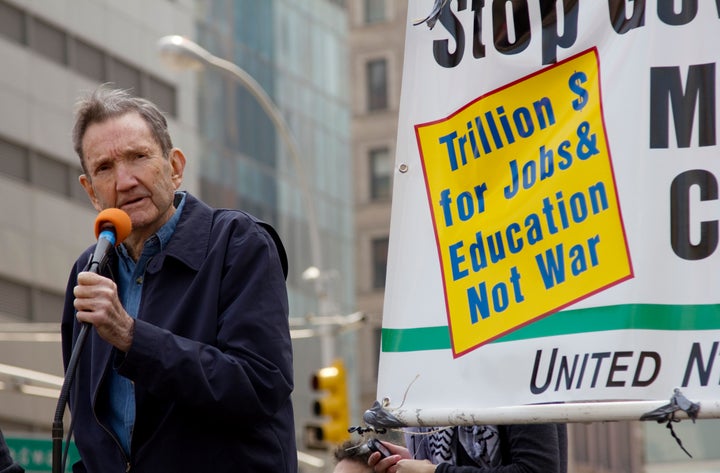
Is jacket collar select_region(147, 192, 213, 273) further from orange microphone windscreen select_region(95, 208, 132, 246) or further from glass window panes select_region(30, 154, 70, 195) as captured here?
glass window panes select_region(30, 154, 70, 195)

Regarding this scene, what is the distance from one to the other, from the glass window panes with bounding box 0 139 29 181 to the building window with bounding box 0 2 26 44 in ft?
7.61

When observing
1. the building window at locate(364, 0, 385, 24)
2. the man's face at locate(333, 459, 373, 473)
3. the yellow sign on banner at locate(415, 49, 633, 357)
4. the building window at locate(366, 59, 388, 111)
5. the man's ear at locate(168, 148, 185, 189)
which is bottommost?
the man's face at locate(333, 459, 373, 473)

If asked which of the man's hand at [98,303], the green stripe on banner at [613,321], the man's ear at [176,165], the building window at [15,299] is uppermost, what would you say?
the building window at [15,299]

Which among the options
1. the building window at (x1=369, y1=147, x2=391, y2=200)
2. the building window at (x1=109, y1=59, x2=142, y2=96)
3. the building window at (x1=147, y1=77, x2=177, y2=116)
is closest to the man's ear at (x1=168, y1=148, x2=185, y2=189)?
the building window at (x1=109, y1=59, x2=142, y2=96)

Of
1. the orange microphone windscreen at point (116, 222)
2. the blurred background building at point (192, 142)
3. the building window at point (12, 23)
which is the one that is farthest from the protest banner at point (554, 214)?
the building window at point (12, 23)

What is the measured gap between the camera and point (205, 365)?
405 cm

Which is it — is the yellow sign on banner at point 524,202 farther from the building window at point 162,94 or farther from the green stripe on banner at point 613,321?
the building window at point 162,94

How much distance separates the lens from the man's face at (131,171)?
14.4 feet

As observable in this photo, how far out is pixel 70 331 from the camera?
4680 mm

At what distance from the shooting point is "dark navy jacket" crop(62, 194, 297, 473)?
158 inches

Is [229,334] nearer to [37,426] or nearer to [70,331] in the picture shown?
[70,331]

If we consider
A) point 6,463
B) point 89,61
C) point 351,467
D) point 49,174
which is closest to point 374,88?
point 89,61

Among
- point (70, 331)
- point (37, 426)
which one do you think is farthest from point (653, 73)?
point (37, 426)

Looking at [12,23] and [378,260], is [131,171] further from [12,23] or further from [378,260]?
[378,260]
